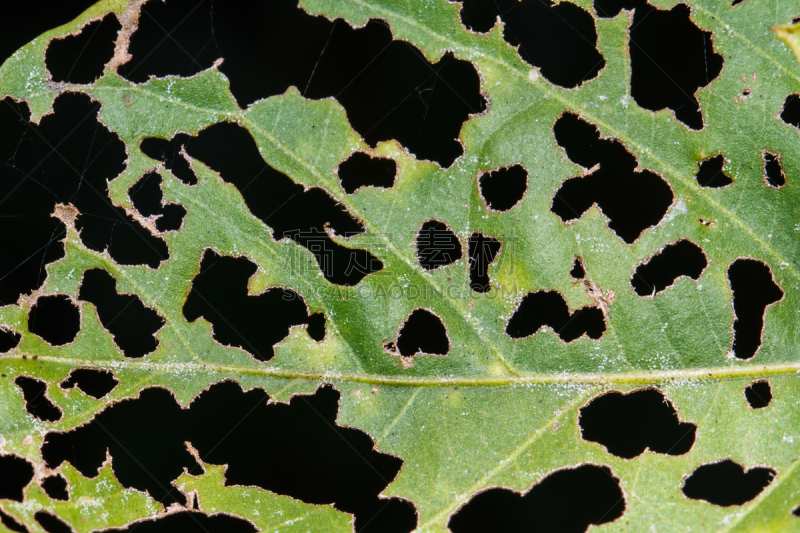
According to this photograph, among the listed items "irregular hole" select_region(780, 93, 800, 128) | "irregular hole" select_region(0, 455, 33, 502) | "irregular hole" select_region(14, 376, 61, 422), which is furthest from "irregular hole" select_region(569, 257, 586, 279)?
"irregular hole" select_region(0, 455, 33, 502)

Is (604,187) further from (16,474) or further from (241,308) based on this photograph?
(16,474)

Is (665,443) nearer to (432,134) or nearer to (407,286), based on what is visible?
(407,286)

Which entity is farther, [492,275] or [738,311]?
[738,311]

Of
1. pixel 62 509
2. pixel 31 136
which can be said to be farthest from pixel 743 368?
pixel 31 136

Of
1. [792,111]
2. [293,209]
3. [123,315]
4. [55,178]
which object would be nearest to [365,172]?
[293,209]

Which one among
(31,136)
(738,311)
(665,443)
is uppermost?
(31,136)

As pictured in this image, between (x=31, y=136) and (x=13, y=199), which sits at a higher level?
(x=31, y=136)

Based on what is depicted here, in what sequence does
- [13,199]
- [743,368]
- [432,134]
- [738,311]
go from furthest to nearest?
[13,199] → [432,134] → [738,311] → [743,368]
